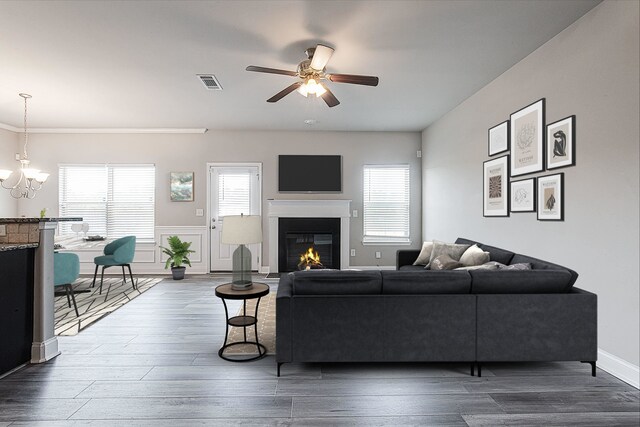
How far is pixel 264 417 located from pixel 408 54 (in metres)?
3.45

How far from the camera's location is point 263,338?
3490 mm

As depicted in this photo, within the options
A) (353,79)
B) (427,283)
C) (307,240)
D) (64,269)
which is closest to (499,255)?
(427,283)

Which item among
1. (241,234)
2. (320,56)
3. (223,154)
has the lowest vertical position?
(241,234)

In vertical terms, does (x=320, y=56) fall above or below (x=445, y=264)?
above

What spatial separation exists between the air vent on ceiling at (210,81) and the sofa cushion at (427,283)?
3108 millimetres

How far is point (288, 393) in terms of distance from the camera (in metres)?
2.44

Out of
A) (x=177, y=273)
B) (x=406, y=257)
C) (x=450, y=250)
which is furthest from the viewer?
(x=177, y=273)

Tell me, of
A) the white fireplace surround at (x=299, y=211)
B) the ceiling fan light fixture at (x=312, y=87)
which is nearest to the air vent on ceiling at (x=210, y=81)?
the ceiling fan light fixture at (x=312, y=87)

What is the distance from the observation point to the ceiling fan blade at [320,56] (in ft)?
9.97

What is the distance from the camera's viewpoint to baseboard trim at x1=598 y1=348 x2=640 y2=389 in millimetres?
2488

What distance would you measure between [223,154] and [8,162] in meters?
3.90

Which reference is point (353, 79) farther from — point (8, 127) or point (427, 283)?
point (8, 127)

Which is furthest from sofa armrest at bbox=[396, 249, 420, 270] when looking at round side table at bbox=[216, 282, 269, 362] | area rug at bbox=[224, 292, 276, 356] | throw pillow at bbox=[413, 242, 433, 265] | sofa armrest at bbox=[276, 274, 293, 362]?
sofa armrest at bbox=[276, 274, 293, 362]

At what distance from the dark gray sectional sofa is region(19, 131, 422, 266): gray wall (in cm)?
438
